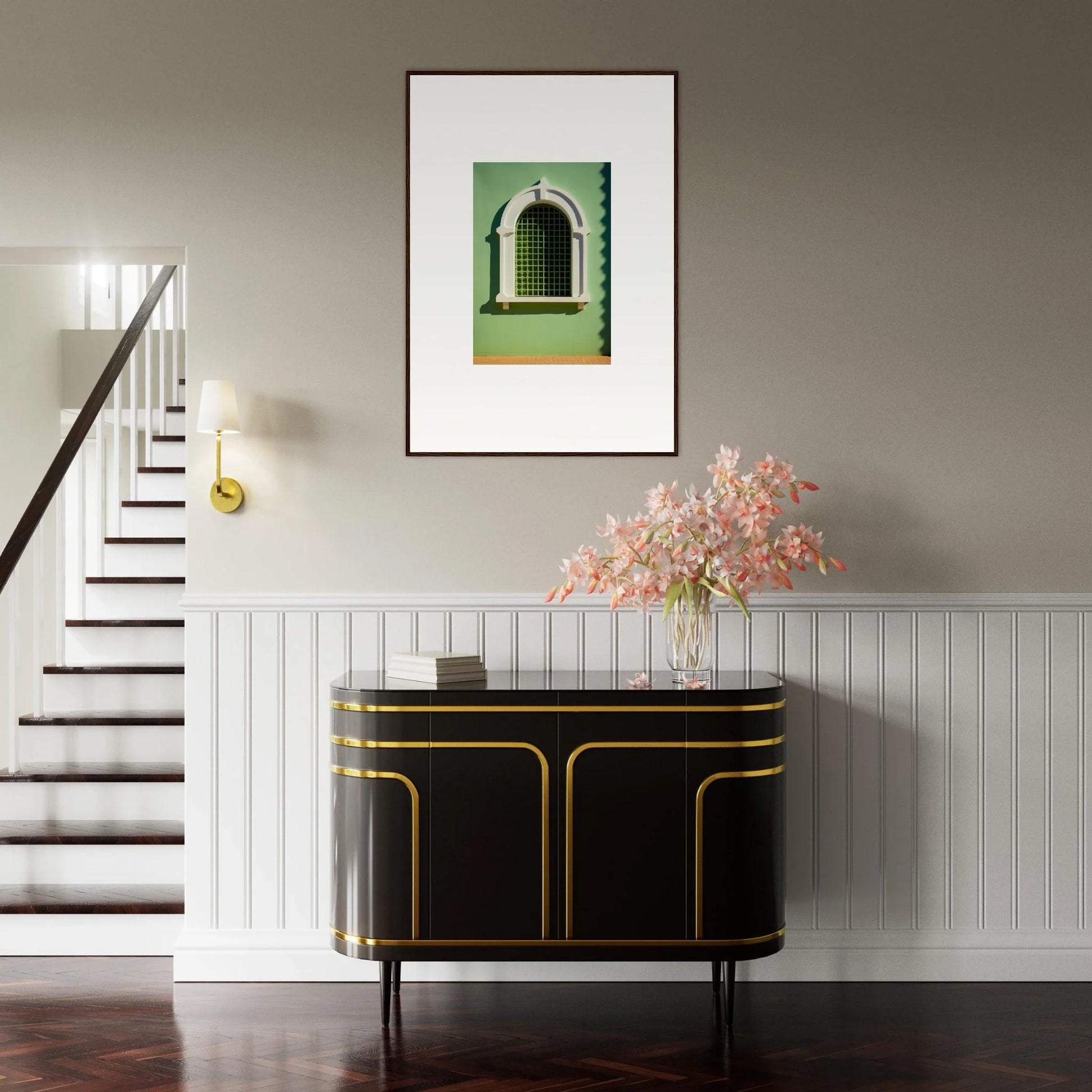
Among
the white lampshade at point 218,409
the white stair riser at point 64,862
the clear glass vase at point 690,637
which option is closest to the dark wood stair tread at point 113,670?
the white stair riser at point 64,862

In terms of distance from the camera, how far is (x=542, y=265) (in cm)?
337

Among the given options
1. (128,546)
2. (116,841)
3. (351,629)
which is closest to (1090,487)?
(351,629)

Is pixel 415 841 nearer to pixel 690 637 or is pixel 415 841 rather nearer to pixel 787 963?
pixel 690 637

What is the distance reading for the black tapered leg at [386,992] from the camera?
2.90m

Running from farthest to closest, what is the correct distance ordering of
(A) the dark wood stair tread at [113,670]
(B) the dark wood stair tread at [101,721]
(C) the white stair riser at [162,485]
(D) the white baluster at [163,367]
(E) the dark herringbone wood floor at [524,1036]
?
(D) the white baluster at [163,367]
(C) the white stair riser at [162,485]
(A) the dark wood stair tread at [113,670]
(B) the dark wood stair tread at [101,721]
(E) the dark herringbone wood floor at [524,1036]

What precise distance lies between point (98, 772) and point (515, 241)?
7.55 feet

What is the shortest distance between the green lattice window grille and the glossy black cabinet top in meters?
1.21

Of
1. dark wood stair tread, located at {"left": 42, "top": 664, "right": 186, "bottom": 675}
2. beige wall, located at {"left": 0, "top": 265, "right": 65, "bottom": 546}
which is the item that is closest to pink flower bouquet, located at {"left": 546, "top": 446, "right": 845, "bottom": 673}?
dark wood stair tread, located at {"left": 42, "top": 664, "right": 186, "bottom": 675}

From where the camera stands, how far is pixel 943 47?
3.34m

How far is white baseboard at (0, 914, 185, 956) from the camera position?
335 cm

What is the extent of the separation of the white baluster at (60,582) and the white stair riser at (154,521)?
0.30m

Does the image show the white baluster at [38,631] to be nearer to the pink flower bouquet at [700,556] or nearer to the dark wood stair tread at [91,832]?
the dark wood stair tread at [91,832]

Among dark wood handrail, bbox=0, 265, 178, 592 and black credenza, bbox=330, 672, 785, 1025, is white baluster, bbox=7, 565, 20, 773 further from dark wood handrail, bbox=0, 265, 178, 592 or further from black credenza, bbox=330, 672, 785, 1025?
black credenza, bbox=330, 672, 785, 1025

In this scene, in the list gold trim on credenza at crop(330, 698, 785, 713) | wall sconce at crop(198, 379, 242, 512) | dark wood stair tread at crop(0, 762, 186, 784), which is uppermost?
wall sconce at crop(198, 379, 242, 512)
